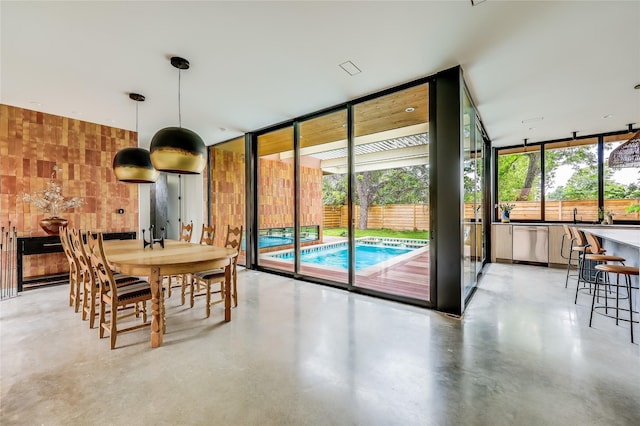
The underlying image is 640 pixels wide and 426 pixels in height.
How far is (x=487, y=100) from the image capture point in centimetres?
387

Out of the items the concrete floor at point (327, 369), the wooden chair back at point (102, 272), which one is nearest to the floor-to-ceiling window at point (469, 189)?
the concrete floor at point (327, 369)

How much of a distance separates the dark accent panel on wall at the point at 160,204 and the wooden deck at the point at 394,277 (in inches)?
158

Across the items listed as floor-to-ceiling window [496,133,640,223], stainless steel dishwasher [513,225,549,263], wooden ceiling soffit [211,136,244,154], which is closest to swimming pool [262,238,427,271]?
stainless steel dishwasher [513,225,549,263]

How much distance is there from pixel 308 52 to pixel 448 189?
7.18ft

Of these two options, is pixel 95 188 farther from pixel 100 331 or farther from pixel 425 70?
pixel 425 70

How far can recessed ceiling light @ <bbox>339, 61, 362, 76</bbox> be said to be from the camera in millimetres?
3002

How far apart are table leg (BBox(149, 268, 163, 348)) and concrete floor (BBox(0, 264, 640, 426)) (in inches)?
4.1

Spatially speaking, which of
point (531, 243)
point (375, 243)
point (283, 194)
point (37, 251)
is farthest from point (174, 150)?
point (375, 243)

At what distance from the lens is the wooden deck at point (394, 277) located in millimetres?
3897

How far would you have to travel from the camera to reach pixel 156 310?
8.08 feet

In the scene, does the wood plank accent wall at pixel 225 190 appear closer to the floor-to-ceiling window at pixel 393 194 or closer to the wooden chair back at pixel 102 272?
the floor-to-ceiling window at pixel 393 194

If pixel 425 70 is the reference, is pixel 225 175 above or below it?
below

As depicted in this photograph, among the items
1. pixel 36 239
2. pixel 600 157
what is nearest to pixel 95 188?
pixel 36 239

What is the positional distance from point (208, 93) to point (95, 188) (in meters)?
3.24
